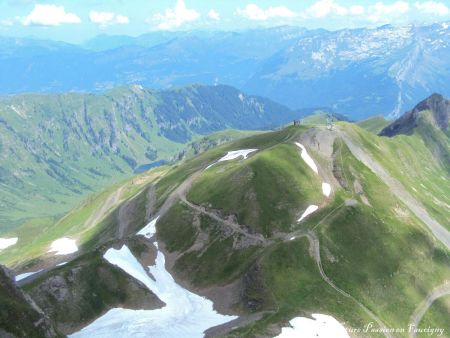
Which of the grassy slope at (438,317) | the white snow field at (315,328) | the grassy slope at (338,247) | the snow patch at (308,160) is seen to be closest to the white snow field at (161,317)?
the grassy slope at (338,247)

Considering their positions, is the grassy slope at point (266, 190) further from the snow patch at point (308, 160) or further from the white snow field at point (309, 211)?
the snow patch at point (308, 160)

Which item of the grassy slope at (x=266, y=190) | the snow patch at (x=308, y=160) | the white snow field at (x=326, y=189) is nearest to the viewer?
the grassy slope at (x=266, y=190)

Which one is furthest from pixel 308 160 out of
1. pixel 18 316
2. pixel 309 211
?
pixel 18 316

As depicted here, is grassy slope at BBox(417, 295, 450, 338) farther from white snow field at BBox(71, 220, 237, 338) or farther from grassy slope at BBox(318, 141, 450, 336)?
white snow field at BBox(71, 220, 237, 338)

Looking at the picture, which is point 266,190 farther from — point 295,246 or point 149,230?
point 149,230

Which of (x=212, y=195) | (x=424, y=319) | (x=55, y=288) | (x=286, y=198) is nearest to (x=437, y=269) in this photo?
(x=424, y=319)

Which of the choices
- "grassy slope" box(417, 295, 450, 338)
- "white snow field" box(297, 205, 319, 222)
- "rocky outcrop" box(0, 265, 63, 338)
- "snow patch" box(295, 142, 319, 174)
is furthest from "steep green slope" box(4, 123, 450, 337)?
"rocky outcrop" box(0, 265, 63, 338)
